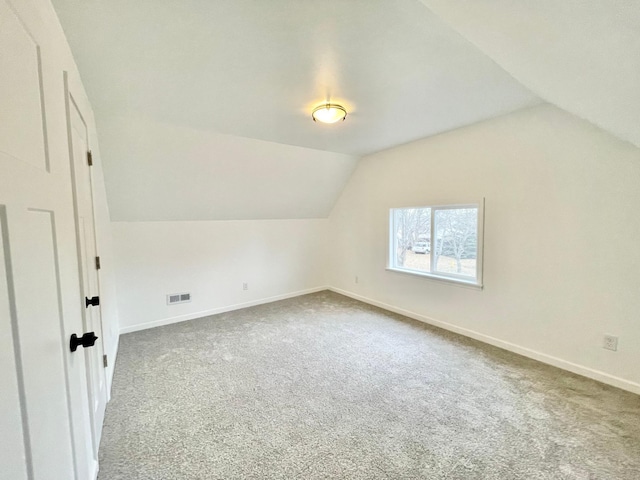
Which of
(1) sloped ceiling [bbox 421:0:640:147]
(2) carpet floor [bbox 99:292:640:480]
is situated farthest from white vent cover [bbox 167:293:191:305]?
(1) sloped ceiling [bbox 421:0:640:147]

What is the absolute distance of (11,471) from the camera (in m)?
0.59

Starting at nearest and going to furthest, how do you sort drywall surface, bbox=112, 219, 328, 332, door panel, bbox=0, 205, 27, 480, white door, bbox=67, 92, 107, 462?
door panel, bbox=0, 205, 27, 480
white door, bbox=67, 92, 107, 462
drywall surface, bbox=112, 219, 328, 332

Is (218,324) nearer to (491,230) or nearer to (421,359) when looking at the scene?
(421,359)

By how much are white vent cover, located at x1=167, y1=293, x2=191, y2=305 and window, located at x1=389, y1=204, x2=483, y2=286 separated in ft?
9.81

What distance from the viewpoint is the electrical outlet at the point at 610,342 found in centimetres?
231

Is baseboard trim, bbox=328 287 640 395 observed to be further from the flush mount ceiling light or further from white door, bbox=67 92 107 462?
white door, bbox=67 92 107 462

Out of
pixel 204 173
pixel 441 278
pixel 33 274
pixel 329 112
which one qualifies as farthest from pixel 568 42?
pixel 204 173

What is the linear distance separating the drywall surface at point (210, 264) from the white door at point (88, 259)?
5.35ft

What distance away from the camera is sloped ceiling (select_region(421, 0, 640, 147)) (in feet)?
3.41

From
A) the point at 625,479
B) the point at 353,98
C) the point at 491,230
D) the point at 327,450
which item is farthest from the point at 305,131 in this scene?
the point at 625,479

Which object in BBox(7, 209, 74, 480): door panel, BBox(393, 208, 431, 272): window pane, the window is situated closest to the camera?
BBox(7, 209, 74, 480): door panel

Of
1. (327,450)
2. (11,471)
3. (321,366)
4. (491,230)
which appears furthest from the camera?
(491,230)

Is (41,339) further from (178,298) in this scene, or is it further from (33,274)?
(178,298)

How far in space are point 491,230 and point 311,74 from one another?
2.41 meters
